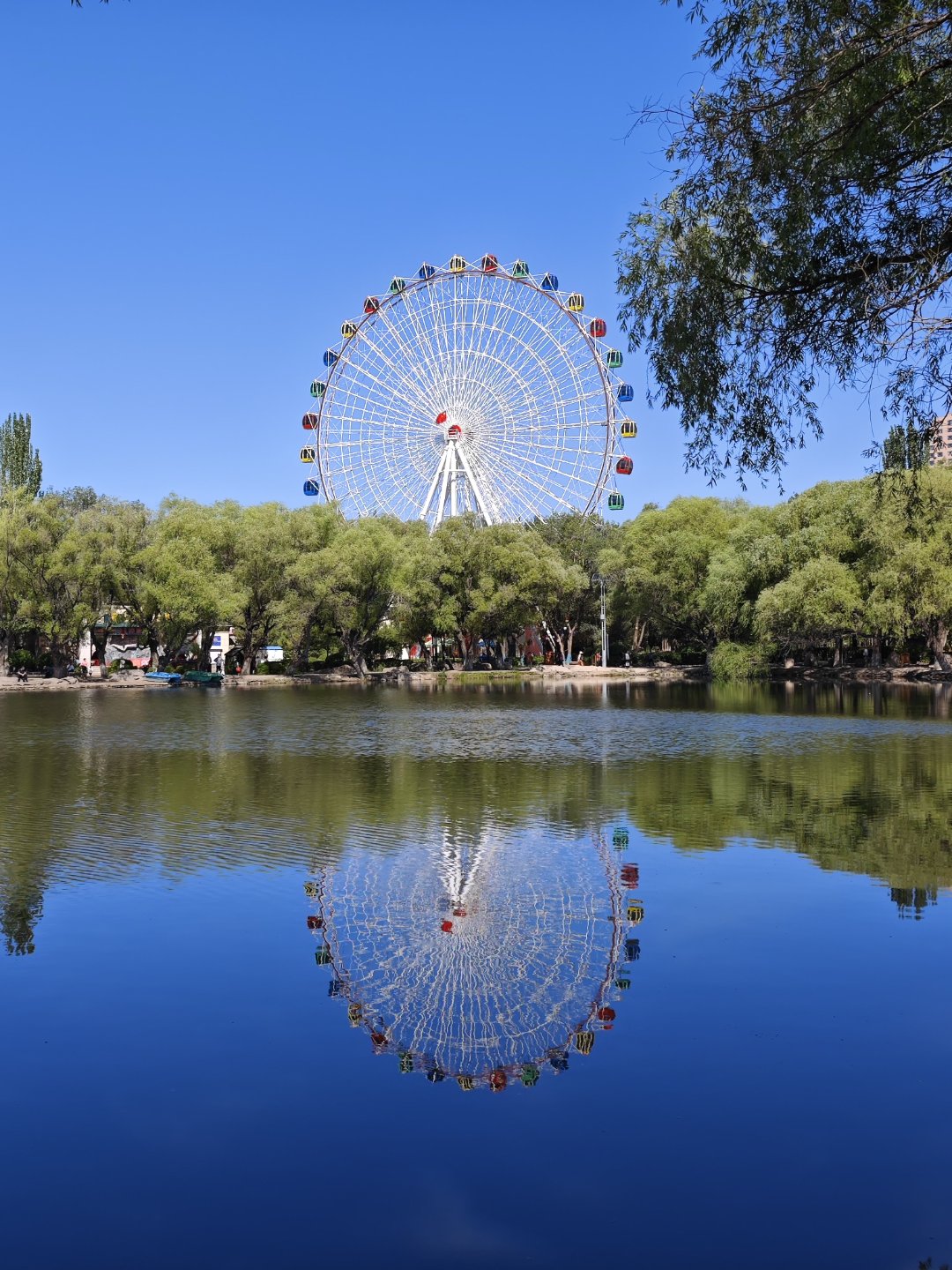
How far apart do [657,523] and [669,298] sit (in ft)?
257

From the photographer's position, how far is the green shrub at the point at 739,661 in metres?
70.5

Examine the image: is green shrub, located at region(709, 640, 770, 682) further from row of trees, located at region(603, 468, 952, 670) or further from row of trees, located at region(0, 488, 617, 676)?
row of trees, located at region(0, 488, 617, 676)

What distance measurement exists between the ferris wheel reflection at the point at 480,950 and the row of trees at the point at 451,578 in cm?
4495

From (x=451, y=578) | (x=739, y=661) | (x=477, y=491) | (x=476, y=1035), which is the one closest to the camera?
(x=476, y=1035)

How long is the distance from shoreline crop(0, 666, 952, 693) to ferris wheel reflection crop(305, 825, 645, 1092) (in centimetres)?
5083

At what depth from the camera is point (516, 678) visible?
257 ft

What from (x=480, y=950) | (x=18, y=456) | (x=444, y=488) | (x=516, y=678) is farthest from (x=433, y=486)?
(x=480, y=950)

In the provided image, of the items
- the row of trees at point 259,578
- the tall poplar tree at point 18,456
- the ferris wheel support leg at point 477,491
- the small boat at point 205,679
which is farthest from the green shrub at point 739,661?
the tall poplar tree at point 18,456

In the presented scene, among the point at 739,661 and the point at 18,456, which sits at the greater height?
the point at 18,456

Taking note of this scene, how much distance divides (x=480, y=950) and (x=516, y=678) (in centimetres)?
6882

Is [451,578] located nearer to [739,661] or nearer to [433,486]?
[433,486]

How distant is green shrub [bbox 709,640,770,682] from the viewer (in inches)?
2776

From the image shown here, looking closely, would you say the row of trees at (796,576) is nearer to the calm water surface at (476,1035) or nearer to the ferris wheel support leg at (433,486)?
the ferris wheel support leg at (433,486)

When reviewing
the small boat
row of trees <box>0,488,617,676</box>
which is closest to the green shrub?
row of trees <box>0,488,617,676</box>
